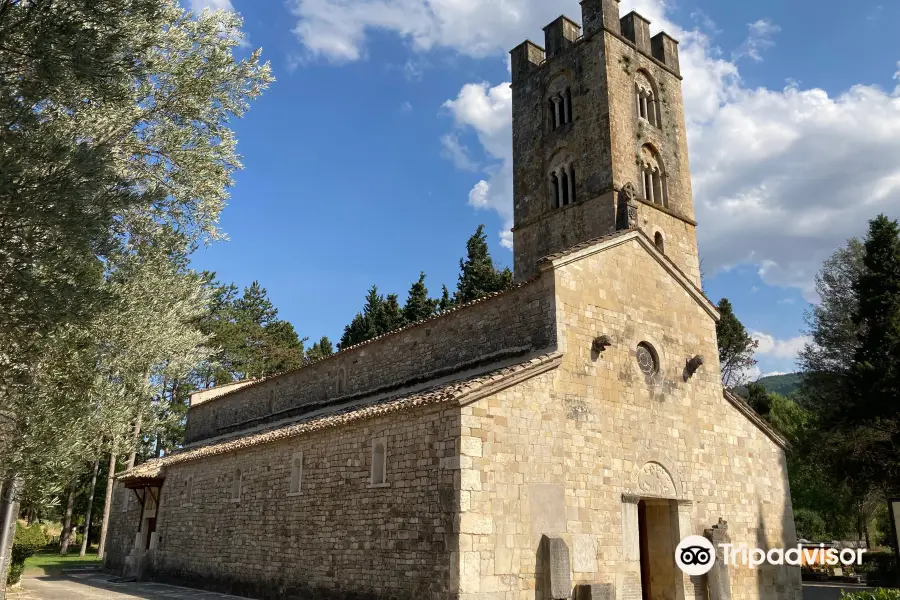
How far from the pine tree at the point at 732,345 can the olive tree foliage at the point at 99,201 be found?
114 feet

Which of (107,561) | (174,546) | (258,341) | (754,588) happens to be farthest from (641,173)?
(258,341)

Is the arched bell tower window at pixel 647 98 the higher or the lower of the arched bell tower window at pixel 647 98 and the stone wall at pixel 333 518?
the higher

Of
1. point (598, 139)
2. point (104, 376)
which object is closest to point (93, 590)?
point (104, 376)

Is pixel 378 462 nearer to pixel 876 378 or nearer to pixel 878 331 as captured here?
pixel 876 378

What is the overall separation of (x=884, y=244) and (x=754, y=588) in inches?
690

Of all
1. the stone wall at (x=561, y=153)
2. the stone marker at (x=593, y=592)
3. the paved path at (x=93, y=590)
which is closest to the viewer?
the stone marker at (x=593, y=592)

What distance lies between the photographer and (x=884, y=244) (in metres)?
26.8

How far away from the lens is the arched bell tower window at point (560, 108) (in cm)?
2620

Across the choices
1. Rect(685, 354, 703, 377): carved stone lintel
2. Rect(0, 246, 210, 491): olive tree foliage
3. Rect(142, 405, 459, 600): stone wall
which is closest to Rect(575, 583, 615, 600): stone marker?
Rect(142, 405, 459, 600): stone wall

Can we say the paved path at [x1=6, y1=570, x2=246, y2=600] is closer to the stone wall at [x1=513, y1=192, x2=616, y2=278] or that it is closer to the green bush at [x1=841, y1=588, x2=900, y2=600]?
the green bush at [x1=841, y1=588, x2=900, y2=600]

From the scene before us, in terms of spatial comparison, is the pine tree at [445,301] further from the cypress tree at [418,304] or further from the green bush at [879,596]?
the green bush at [879,596]

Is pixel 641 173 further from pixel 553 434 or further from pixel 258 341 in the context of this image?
pixel 258 341

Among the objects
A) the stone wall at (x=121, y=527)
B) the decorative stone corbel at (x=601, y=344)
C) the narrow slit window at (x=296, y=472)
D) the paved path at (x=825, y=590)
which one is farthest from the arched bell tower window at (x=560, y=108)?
the stone wall at (x=121, y=527)

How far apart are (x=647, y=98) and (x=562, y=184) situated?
5.24 m
